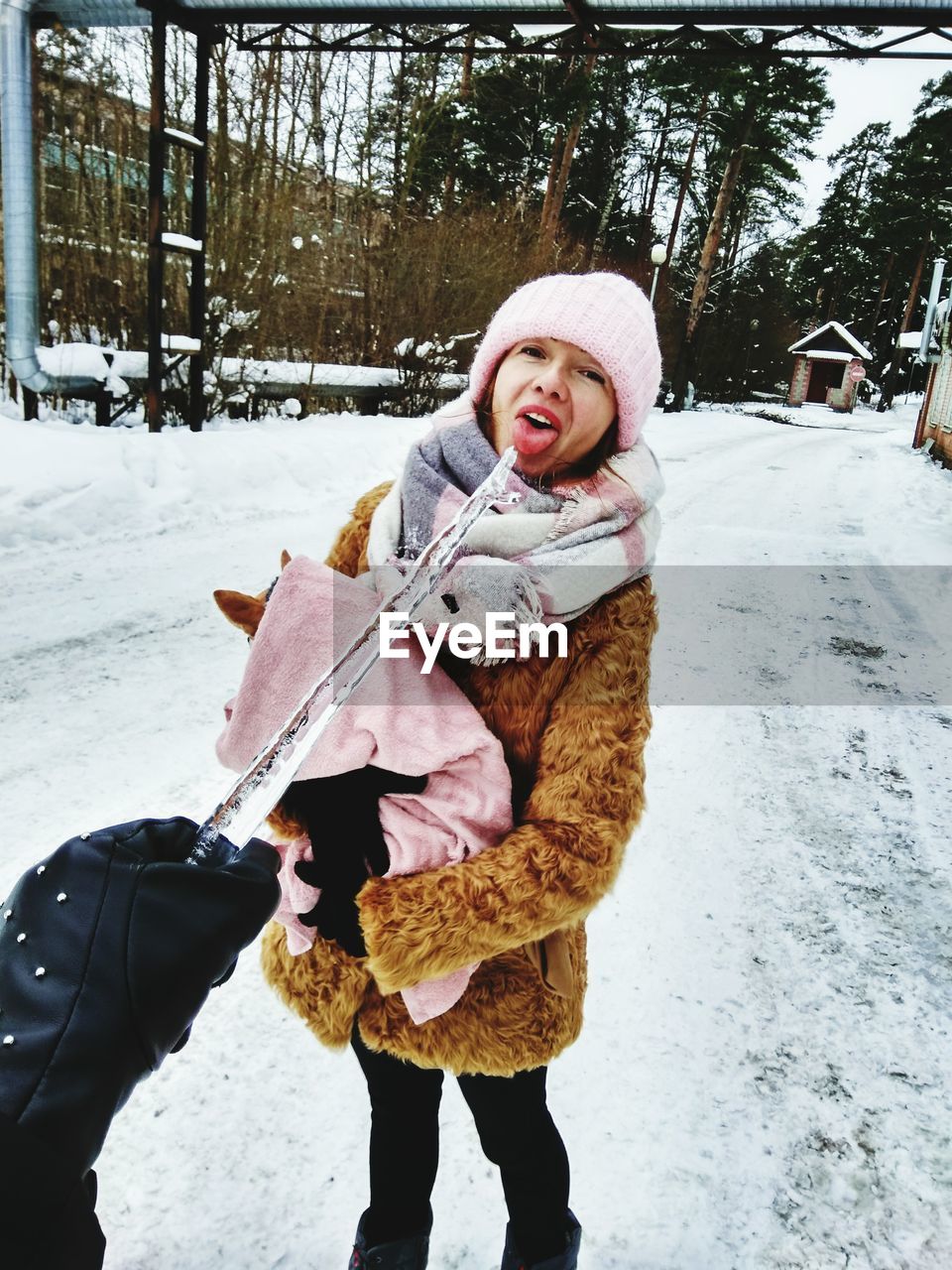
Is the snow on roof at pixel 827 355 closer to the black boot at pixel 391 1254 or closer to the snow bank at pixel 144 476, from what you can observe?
the snow bank at pixel 144 476

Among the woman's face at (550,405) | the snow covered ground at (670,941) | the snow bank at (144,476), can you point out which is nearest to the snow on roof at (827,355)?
the snow bank at (144,476)

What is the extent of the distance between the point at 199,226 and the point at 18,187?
6.60 ft

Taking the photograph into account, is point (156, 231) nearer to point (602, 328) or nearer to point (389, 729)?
point (602, 328)

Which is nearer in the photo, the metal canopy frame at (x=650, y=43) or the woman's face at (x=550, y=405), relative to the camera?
the woman's face at (x=550, y=405)

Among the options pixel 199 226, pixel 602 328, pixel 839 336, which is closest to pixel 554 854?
pixel 602 328

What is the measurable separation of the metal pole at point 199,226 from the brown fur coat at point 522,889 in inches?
325

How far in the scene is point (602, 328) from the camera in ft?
4.08

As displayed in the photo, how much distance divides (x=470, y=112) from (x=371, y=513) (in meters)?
22.6

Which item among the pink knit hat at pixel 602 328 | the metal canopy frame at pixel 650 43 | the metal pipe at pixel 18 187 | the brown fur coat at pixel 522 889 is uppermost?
the metal canopy frame at pixel 650 43

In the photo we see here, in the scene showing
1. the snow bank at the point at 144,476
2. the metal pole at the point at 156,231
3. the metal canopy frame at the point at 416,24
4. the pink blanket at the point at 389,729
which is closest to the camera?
the pink blanket at the point at 389,729

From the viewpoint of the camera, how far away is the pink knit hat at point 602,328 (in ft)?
4.08

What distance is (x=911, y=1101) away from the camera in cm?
197

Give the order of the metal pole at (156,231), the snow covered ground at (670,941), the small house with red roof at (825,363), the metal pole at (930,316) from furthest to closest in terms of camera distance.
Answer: the small house with red roof at (825,363)
the metal pole at (930,316)
the metal pole at (156,231)
the snow covered ground at (670,941)

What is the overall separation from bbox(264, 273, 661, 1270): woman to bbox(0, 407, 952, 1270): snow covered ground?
389 millimetres
